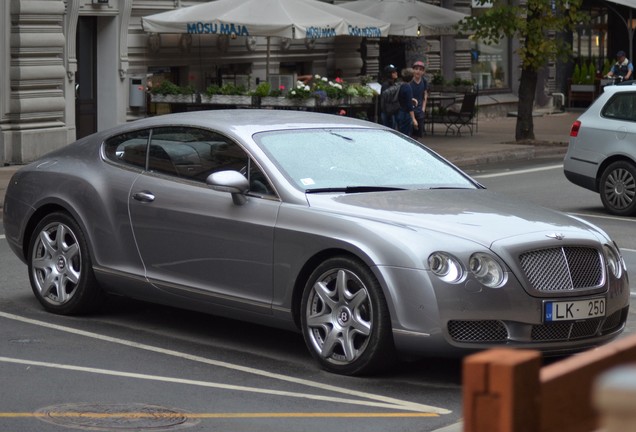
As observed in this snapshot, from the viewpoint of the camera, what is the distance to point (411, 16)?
27.8 meters

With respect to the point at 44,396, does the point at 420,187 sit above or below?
above

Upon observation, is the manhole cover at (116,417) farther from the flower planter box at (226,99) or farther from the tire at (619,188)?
the flower planter box at (226,99)

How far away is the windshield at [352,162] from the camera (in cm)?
830

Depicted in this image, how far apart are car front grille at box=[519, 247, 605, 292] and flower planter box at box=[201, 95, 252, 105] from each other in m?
15.4

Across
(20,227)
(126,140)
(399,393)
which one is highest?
(126,140)

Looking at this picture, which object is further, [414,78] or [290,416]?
[414,78]

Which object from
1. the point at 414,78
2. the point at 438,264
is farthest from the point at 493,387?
the point at 414,78

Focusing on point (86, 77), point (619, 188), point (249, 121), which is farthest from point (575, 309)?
point (86, 77)

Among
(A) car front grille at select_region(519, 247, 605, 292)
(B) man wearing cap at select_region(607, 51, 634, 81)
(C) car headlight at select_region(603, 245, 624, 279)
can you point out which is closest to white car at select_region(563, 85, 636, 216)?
(C) car headlight at select_region(603, 245, 624, 279)

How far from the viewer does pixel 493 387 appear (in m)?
3.01

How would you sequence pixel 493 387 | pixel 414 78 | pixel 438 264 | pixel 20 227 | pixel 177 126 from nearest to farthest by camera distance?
pixel 493 387, pixel 438 264, pixel 177 126, pixel 20 227, pixel 414 78

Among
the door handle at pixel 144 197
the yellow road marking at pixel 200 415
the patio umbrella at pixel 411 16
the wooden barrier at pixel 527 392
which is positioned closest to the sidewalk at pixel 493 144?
the patio umbrella at pixel 411 16

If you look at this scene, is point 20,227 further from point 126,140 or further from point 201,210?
point 201,210

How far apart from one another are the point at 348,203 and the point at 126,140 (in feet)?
6.77
